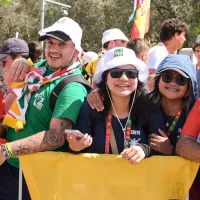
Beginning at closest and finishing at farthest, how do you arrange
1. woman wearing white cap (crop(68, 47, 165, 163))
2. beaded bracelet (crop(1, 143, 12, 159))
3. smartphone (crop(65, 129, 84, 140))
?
smartphone (crop(65, 129, 84, 140)) → beaded bracelet (crop(1, 143, 12, 159)) → woman wearing white cap (crop(68, 47, 165, 163))

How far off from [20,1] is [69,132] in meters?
35.7

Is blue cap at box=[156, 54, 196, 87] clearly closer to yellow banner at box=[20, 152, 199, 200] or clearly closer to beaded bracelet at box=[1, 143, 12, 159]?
yellow banner at box=[20, 152, 199, 200]

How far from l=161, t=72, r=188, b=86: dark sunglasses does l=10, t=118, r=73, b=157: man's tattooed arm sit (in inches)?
34.0

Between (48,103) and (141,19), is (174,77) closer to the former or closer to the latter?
(48,103)

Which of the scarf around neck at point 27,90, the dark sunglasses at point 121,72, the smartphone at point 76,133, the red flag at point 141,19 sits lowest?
the smartphone at point 76,133

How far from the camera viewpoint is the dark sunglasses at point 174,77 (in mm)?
3637

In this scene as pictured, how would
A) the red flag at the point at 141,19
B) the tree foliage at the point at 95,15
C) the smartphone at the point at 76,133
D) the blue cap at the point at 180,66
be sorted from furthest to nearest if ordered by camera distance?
the tree foliage at the point at 95,15 → the red flag at the point at 141,19 → the blue cap at the point at 180,66 → the smartphone at the point at 76,133

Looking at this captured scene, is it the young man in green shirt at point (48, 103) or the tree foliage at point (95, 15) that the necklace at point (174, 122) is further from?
the tree foliage at point (95, 15)

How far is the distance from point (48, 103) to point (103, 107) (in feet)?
1.44

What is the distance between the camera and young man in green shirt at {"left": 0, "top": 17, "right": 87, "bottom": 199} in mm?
3394

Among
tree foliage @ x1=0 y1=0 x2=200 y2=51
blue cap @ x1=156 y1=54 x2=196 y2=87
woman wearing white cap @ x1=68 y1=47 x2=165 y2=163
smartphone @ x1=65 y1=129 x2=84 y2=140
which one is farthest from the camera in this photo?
tree foliage @ x1=0 y1=0 x2=200 y2=51

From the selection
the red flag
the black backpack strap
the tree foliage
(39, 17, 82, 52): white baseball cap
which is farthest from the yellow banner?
the tree foliage

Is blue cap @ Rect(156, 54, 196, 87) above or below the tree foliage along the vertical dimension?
below

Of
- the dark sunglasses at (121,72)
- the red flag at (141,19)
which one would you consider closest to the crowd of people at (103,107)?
the dark sunglasses at (121,72)
